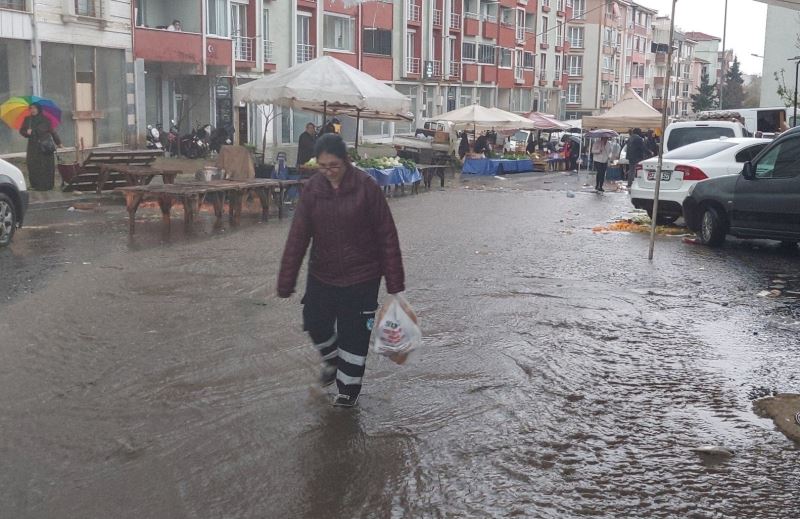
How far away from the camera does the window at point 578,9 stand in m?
86.8

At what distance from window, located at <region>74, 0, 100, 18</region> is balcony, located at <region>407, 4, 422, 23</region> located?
27.6 m

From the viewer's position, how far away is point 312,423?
5.49 meters

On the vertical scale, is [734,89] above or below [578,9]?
below

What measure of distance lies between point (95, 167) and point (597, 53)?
257ft

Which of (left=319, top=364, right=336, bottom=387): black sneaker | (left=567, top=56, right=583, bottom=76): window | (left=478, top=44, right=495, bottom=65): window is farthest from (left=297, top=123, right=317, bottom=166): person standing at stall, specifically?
(left=567, top=56, right=583, bottom=76): window

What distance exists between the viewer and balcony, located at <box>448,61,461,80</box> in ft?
201

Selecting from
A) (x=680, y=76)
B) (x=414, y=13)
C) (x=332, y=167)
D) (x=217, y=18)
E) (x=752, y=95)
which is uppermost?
(x=680, y=76)

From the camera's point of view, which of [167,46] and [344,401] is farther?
[167,46]

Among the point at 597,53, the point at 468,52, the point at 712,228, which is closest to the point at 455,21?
the point at 468,52

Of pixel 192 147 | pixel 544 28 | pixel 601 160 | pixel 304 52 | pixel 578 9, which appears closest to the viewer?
pixel 601 160

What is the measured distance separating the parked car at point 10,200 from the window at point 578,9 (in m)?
79.7

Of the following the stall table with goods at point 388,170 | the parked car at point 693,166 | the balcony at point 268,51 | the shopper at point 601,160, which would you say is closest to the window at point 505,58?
the balcony at point 268,51

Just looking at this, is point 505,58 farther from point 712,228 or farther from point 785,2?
point 785,2

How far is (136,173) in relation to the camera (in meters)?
17.4
